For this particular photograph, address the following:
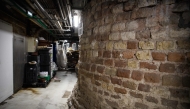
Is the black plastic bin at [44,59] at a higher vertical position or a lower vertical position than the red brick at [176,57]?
lower

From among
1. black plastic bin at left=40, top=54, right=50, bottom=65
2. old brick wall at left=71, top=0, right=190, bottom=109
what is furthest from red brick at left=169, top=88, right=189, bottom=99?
black plastic bin at left=40, top=54, right=50, bottom=65

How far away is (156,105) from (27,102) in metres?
3.68

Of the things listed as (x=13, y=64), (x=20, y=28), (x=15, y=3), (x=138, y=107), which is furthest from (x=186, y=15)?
(x=20, y=28)

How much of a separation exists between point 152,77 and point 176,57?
0.31 m

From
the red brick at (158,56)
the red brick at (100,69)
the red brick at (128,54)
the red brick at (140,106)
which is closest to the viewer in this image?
the red brick at (158,56)

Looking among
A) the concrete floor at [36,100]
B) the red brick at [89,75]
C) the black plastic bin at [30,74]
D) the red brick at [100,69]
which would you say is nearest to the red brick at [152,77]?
the red brick at [100,69]

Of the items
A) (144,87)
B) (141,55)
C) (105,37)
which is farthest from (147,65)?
(105,37)

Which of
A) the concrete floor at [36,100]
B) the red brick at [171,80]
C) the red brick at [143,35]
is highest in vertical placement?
the red brick at [143,35]

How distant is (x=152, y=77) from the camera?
1.42 meters

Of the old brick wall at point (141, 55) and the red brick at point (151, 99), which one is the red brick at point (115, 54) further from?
the red brick at point (151, 99)

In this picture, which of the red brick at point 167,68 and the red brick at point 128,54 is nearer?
the red brick at point 167,68

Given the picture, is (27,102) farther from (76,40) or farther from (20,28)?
(76,40)

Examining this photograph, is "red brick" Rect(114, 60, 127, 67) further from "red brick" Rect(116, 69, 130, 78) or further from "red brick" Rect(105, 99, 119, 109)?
"red brick" Rect(105, 99, 119, 109)

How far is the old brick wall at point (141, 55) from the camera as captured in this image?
1.28m
